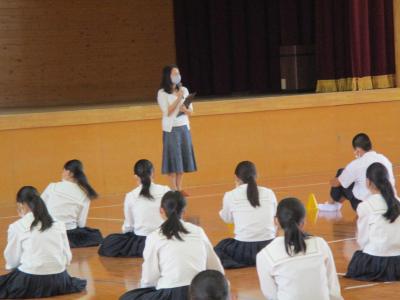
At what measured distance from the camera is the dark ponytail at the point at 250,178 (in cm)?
759

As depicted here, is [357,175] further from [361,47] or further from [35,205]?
[361,47]

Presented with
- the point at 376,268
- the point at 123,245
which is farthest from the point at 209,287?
the point at 123,245

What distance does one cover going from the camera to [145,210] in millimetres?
8398

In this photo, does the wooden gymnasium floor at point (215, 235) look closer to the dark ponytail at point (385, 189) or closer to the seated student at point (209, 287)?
the dark ponytail at point (385, 189)

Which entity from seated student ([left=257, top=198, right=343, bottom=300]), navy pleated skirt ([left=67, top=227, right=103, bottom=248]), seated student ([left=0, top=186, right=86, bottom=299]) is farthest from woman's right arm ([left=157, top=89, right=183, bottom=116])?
seated student ([left=257, top=198, right=343, bottom=300])

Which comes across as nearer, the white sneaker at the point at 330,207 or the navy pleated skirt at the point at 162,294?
the navy pleated skirt at the point at 162,294

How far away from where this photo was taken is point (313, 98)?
15.0 meters

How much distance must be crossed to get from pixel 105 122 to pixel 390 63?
210 inches

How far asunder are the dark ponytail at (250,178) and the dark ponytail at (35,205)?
1.55 meters

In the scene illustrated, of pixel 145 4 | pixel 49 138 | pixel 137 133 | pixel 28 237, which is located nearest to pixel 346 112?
pixel 137 133

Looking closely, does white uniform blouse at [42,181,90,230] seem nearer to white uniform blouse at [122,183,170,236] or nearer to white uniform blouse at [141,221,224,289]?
white uniform blouse at [122,183,170,236]

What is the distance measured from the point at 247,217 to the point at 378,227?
1248mm

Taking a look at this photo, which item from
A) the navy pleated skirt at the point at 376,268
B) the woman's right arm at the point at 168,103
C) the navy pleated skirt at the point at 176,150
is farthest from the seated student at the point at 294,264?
the navy pleated skirt at the point at 176,150

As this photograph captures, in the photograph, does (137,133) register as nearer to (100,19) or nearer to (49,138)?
(49,138)
